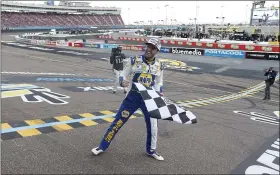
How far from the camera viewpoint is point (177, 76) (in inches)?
732

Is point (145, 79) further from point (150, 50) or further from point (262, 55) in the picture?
point (262, 55)

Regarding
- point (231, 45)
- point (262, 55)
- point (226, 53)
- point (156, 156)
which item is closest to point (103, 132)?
point (156, 156)

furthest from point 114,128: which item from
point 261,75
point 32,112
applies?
point 261,75

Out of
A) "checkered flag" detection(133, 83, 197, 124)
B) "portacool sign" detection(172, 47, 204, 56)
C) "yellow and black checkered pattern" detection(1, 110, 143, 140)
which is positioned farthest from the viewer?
"portacool sign" detection(172, 47, 204, 56)

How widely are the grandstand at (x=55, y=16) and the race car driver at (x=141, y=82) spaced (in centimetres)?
8470

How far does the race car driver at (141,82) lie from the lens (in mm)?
4473

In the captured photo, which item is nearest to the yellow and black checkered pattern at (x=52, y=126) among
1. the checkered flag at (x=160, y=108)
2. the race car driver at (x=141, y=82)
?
the race car driver at (x=141, y=82)

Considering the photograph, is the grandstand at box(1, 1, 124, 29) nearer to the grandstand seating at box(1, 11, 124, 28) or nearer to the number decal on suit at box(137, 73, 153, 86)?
the grandstand seating at box(1, 11, 124, 28)

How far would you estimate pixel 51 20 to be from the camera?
327 ft

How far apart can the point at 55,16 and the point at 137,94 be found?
107414 mm

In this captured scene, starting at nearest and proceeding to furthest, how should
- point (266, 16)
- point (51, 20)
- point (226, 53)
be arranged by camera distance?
point (226, 53)
point (266, 16)
point (51, 20)

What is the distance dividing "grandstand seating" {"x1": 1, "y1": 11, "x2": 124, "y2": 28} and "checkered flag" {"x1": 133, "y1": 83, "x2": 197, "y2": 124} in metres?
87.0

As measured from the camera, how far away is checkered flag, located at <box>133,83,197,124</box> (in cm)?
419

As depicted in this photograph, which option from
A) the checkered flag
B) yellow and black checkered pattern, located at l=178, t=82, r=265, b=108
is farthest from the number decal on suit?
yellow and black checkered pattern, located at l=178, t=82, r=265, b=108
